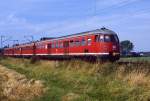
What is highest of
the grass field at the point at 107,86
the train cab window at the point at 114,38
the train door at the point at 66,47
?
the train cab window at the point at 114,38

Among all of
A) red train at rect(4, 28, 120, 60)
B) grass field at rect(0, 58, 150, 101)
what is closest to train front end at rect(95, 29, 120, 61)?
red train at rect(4, 28, 120, 60)

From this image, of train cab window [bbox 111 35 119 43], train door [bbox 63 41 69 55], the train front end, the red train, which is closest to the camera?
the train front end

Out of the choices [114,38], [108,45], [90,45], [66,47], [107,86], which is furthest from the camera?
[66,47]

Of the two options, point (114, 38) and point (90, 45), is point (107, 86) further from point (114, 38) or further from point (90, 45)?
point (90, 45)

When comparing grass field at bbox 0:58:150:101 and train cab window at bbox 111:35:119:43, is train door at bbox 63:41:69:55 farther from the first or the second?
grass field at bbox 0:58:150:101

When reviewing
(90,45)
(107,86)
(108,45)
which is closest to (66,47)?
(90,45)

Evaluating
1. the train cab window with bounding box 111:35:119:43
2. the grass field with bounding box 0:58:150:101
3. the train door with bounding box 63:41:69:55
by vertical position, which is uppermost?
the train cab window with bounding box 111:35:119:43

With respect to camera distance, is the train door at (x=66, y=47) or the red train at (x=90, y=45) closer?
the red train at (x=90, y=45)

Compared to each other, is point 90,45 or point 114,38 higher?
point 114,38

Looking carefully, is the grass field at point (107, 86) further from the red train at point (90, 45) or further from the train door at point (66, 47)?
the train door at point (66, 47)

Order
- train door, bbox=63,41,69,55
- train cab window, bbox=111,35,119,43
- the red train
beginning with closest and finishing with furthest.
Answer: the red train → train cab window, bbox=111,35,119,43 → train door, bbox=63,41,69,55

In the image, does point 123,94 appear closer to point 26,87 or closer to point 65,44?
point 26,87

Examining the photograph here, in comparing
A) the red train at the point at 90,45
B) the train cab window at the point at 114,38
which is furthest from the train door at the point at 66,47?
the train cab window at the point at 114,38

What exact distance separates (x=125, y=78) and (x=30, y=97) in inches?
163
